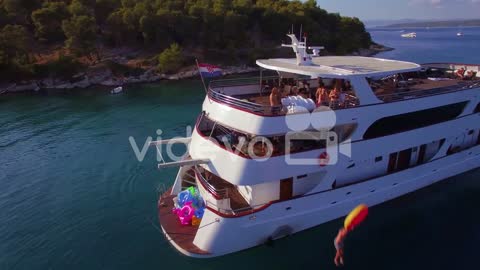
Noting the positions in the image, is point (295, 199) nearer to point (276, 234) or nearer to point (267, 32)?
point (276, 234)

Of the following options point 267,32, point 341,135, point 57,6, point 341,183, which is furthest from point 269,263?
point 267,32

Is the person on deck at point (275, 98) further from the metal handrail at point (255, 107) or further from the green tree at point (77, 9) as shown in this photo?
the green tree at point (77, 9)

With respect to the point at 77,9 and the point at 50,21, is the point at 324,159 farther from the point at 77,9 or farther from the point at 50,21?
the point at 50,21

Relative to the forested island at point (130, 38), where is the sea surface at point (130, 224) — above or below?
below

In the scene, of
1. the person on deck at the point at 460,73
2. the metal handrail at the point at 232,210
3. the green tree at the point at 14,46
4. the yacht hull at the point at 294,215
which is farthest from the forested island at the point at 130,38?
the yacht hull at the point at 294,215

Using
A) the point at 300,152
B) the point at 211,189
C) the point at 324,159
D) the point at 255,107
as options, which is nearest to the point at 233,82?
the point at 255,107

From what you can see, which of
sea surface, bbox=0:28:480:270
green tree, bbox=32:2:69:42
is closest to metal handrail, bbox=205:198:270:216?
sea surface, bbox=0:28:480:270
